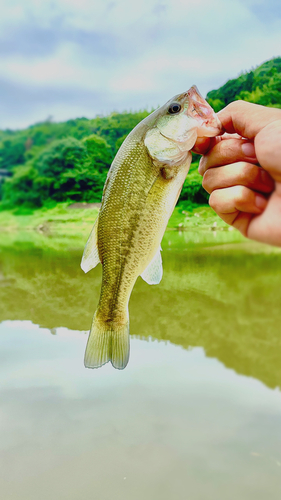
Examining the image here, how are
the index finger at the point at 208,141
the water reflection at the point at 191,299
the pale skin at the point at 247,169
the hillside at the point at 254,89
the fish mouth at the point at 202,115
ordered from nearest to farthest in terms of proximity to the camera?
1. the pale skin at the point at 247,169
2. the fish mouth at the point at 202,115
3. the index finger at the point at 208,141
4. the water reflection at the point at 191,299
5. the hillside at the point at 254,89

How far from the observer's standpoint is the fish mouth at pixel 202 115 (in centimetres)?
130

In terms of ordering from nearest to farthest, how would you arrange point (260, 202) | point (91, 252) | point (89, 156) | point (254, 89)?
point (260, 202) → point (91, 252) → point (254, 89) → point (89, 156)

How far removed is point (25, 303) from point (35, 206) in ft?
48.1

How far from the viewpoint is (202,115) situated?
131 centimetres

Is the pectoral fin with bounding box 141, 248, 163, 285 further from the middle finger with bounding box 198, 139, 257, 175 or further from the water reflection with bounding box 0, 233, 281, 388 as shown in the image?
the water reflection with bounding box 0, 233, 281, 388

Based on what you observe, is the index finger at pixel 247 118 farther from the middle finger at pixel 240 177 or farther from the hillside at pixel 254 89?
the hillside at pixel 254 89

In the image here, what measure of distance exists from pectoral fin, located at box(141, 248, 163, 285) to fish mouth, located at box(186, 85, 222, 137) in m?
0.46

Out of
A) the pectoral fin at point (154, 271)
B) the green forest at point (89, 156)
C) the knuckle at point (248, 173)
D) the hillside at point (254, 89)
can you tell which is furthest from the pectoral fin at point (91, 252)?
the hillside at point (254, 89)

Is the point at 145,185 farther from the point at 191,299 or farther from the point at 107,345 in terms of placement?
the point at 191,299

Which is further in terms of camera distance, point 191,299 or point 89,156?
point 89,156

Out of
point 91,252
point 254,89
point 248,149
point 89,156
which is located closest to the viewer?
point 248,149

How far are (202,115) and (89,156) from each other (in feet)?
69.1

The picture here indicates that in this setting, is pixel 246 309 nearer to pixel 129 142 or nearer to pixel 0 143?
pixel 129 142

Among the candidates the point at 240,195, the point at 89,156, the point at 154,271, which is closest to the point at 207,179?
the point at 240,195
